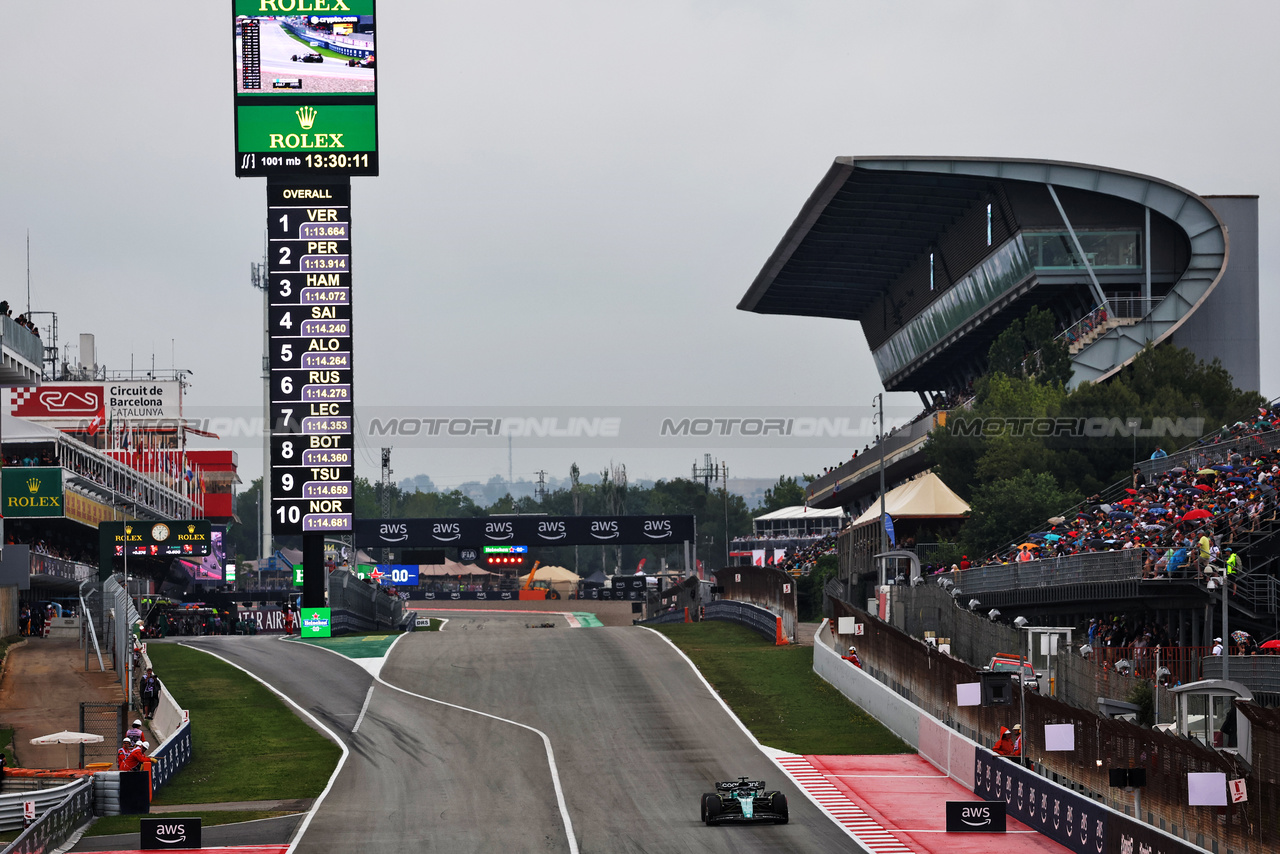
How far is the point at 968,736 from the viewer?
32.7 meters

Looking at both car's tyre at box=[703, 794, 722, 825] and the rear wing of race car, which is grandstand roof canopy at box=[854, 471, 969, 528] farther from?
car's tyre at box=[703, 794, 722, 825]

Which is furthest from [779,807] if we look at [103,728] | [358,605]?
[358,605]

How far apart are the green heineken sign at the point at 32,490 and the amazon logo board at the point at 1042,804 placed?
55156 millimetres

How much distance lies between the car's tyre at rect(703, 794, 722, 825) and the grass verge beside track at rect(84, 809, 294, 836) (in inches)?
333

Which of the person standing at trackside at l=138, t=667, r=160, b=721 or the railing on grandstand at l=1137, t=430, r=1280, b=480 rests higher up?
the railing on grandstand at l=1137, t=430, r=1280, b=480

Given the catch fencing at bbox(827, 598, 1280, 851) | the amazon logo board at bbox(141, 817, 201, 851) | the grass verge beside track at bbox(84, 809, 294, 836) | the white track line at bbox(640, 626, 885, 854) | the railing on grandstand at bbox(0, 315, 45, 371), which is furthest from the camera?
the railing on grandstand at bbox(0, 315, 45, 371)

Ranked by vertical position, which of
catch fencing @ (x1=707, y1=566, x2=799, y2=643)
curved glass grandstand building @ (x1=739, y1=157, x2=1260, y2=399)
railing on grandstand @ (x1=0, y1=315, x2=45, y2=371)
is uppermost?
curved glass grandstand building @ (x1=739, y1=157, x2=1260, y2=399)

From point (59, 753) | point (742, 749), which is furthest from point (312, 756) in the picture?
point (742, 749)

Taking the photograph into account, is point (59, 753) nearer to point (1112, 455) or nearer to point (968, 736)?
point (968, 736)

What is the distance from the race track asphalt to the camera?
27.3 meters

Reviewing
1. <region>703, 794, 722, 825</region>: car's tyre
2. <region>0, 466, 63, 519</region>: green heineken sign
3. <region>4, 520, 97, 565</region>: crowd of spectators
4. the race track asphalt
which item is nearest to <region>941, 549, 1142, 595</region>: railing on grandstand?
the race track asphalt

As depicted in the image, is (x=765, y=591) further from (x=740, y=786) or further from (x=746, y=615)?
(x=740, y=786)

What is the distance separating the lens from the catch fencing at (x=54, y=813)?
25.4 meters

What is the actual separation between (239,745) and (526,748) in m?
7.51
